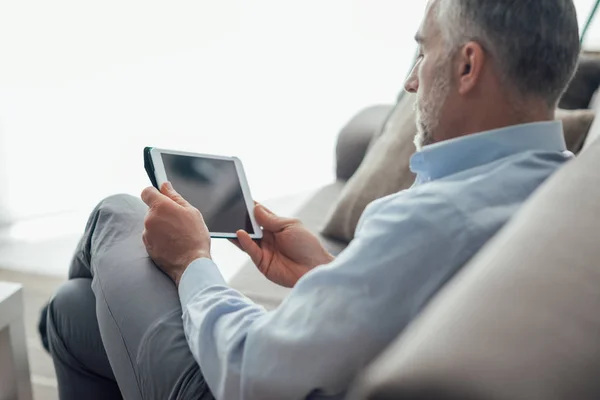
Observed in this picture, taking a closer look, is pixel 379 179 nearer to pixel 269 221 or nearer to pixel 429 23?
pixel 269 221

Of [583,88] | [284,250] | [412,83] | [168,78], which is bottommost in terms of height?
[284,250]

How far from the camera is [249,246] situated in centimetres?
121

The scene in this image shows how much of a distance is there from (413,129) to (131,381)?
934 mm

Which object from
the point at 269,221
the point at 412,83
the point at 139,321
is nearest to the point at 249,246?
the point at 269,221

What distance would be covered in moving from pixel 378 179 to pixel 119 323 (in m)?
0.81

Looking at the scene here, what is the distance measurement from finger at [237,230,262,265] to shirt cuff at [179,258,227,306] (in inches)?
9.1

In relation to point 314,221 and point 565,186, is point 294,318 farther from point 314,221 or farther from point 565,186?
point 314,221

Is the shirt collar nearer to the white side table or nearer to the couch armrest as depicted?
the white side table

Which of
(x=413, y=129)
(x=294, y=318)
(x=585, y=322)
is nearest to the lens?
(x=585, y=322)

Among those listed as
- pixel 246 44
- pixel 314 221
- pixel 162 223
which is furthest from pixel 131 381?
pixel 246 44

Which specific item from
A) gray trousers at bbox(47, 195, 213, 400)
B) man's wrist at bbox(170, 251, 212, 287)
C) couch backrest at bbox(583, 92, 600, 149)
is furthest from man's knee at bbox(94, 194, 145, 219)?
couch backrest at bbox(583, 92, 600, 149)

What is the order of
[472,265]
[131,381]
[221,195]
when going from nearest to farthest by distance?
[472,265] → [131,381] → [221,195]

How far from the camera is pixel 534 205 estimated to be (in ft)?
2.11

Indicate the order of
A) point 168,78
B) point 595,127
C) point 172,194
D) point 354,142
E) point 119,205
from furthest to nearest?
point 168,78 → point 354,142 → point 595,127 → point 119,205 → point 172,194
